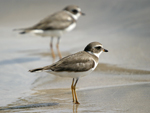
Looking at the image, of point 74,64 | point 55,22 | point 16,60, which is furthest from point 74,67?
point 55,22

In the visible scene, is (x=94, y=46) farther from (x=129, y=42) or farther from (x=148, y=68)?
(x=129, y=42)

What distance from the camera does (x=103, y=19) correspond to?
13.2 meters

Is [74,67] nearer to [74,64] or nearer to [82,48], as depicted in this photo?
[74,64]

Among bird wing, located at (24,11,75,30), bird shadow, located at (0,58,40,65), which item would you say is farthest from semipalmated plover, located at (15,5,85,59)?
bird shadow, located at (0,58,40,65)

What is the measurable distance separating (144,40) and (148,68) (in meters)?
2.46

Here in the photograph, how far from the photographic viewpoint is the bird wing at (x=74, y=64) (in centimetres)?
588

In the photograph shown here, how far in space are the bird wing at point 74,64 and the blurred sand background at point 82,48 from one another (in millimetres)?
589

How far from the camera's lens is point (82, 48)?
34.6 feet

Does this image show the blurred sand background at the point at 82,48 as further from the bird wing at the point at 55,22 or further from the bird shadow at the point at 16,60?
the bird wing at the point at 55,22

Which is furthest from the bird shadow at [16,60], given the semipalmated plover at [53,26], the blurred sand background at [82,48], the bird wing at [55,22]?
the bird wing at [55,22]

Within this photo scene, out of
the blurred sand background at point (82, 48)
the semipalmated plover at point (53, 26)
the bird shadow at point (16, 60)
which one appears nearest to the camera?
the blurred sand background at point (82, 48)

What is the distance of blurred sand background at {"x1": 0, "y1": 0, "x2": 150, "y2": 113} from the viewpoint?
5.86 meters

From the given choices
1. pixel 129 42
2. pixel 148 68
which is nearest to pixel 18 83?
pixel 148 68

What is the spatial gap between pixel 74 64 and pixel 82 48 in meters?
4.60
